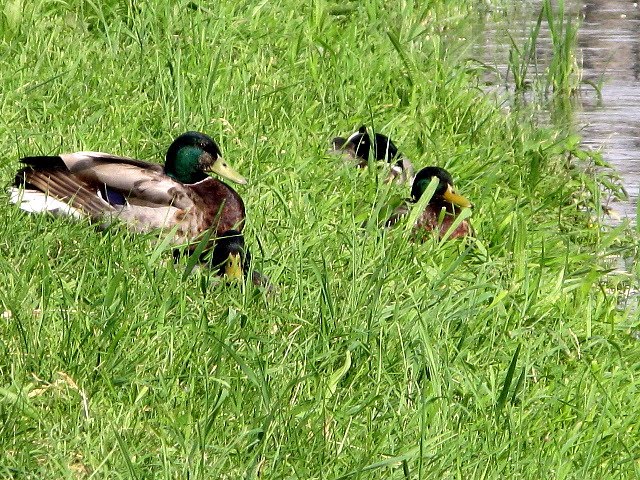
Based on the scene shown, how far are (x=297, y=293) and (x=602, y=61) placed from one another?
19.8 feet

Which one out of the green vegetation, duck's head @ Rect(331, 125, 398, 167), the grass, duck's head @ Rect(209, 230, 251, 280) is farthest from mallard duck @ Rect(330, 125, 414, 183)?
the green vegetation

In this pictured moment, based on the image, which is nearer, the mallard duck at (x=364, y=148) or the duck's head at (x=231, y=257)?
the duck's head at (x=231, y=257)

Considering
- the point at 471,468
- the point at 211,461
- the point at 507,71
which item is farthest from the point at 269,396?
the point at 507,71

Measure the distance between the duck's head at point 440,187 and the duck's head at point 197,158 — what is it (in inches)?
34.4

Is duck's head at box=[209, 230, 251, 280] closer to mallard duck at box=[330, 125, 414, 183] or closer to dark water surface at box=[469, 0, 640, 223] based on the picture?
mallard duck at box=[330, 125, 414, 183]

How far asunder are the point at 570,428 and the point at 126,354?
1.43m

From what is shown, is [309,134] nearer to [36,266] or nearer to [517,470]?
[36,266]

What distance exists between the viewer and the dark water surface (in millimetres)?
8406

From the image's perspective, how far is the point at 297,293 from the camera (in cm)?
466

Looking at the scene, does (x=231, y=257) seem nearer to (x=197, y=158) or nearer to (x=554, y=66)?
(x=197, y=158)

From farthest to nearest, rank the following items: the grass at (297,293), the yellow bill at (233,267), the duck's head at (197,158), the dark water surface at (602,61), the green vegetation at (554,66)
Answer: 1. the green vegetation at (554,66)
2. the dark water surface at (602,61)
3. the duck's head at (197,158)
4. the yellow bill at (233,267)
5. the grass at (297,293)

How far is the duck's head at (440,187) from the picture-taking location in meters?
6.39

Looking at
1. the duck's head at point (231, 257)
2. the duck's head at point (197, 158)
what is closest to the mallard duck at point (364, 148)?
the duck's head at point (197, 158)

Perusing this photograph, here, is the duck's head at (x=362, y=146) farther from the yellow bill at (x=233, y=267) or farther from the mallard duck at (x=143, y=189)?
the yellow bill at (x=233, y=267)
